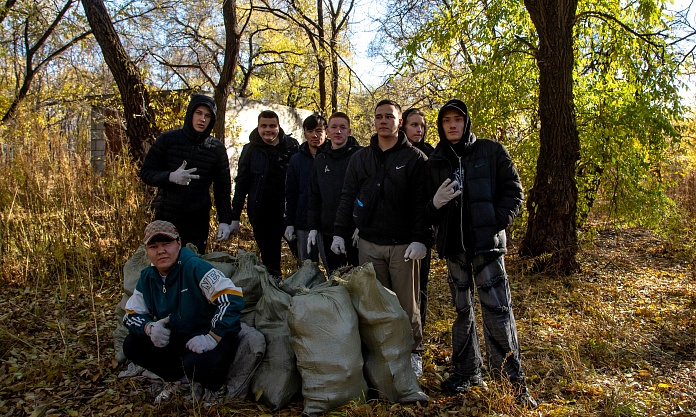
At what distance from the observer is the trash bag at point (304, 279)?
3.25m

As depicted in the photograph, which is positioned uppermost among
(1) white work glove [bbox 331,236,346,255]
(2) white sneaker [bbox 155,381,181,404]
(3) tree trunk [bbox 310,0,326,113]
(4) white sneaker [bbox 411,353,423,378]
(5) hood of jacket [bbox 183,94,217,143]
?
(3) tree trunk [bbox 310,0,326,113]

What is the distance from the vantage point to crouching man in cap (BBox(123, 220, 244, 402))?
8.72 ft

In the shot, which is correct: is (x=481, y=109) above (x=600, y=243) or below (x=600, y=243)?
above

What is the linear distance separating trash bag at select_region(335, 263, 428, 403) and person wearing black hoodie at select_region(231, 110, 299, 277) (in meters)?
1.78

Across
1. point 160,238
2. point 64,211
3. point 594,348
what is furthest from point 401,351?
point 64,211

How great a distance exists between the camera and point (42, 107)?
31.8 feet

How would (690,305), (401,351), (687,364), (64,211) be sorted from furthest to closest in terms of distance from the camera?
(64,211) → (690,305) → (687,364) → (401,351)

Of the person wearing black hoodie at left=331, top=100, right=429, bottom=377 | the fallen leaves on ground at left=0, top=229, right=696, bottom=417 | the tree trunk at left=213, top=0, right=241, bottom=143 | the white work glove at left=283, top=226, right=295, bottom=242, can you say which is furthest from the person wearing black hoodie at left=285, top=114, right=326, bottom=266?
the tree trunk at left=213, top=0, right=241, bottom=143

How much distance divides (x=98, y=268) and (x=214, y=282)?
3.01 meters

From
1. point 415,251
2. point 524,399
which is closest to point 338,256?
point 415,251

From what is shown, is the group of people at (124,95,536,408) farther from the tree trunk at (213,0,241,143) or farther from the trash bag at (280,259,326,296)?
the tree trunk at (213,0,241,143)

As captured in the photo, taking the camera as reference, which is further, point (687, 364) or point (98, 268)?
point (98, 268)

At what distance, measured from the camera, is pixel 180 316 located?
2756mm

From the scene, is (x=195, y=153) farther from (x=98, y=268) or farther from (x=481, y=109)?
(x=481, y=109)
